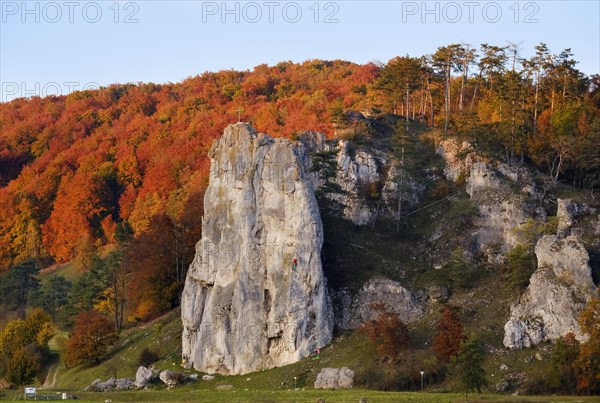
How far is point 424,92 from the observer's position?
101250 mm

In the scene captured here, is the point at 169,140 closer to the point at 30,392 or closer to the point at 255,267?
the point at 255,267

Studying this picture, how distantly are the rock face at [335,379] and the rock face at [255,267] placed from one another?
496cm

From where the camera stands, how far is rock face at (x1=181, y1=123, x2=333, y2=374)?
6881cm

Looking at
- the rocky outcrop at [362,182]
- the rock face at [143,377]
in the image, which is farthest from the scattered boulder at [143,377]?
the rocky outcrop at [362,182]

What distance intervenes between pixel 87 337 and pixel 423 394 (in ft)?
115

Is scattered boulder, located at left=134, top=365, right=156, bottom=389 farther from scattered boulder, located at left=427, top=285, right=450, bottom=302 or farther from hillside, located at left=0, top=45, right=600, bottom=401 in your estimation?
scattered boulder, located at left=427, top=285, right=450, bottom=302

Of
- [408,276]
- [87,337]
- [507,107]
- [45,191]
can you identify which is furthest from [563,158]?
[45,191]

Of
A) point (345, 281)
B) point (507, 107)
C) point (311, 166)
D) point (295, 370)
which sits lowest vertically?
point (295, 370)

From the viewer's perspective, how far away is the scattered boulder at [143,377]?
68.0 metres

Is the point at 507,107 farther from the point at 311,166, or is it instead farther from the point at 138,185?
the point at 138,185

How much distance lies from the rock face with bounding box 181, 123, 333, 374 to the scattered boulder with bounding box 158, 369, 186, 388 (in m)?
2.69

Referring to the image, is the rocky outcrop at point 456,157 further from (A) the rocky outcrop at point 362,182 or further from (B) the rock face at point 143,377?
(B) the rock face at point 143,377

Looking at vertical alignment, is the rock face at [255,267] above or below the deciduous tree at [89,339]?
above

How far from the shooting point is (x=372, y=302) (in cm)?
7012
